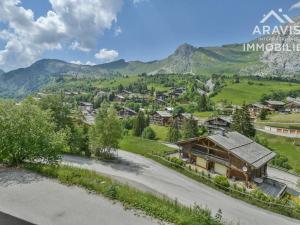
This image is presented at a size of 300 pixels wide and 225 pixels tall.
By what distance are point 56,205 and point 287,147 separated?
245ft

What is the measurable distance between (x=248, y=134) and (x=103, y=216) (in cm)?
6962

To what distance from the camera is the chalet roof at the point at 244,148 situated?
42.5m

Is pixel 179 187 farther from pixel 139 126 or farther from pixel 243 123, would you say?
pixel 139 126

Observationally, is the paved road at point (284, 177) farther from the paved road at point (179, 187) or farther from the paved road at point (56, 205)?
the paved road at point (56, 205)

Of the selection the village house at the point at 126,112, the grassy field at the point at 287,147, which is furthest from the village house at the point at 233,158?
the village house at the point at 126,112

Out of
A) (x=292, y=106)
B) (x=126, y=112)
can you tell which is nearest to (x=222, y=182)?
(x=292, y=106)

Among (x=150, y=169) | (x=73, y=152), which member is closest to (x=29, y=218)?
(x=150, y=169)

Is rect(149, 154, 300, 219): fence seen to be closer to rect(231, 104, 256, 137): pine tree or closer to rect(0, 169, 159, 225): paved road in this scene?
rect(0, 169, 159, 225): paved road

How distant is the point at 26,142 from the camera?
21922 mm

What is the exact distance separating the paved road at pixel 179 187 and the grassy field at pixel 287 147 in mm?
30035

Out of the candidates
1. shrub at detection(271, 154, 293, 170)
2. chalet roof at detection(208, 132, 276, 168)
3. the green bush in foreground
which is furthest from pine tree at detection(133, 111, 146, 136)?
the green bush in foreground

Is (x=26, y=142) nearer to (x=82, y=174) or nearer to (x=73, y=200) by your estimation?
(x=82, y=174)

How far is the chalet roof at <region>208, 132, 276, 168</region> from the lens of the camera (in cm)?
4252

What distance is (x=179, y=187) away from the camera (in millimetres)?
36188
